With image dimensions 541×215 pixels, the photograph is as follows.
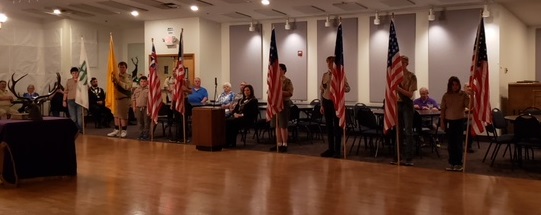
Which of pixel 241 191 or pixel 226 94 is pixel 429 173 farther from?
pixel 226 94

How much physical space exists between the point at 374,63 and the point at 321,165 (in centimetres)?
519

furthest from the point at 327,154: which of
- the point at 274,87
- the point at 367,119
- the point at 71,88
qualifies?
the point at 71,88

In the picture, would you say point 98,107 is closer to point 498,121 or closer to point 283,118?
point 283,118

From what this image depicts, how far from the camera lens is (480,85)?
677 cm

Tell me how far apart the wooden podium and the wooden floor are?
80 cm

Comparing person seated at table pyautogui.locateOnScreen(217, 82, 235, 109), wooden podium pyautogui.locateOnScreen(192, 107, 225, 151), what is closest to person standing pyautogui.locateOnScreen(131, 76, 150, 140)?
person seated at table pyautogui.locateOnScreen(217, 82, 235, 109)

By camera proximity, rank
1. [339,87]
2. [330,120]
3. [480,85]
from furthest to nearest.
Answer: [330,120]
[339,87]
[480,85]

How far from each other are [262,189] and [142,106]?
5616 mm

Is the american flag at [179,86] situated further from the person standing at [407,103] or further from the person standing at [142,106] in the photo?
the person standing at [407,103]

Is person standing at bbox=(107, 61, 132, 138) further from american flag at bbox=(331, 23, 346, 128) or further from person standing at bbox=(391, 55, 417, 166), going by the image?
person standing at bbox=(391, 55, 417, 166)

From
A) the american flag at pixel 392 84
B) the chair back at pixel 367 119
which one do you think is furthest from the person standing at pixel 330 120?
the american flag at pixel 392 84

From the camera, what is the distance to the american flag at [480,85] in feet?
22.2

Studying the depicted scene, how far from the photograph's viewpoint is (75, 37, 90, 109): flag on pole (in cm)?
1049

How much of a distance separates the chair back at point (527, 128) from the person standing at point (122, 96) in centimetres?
749
